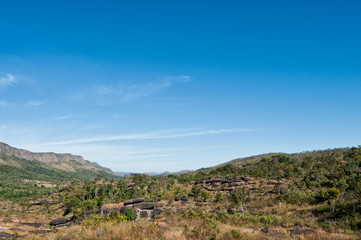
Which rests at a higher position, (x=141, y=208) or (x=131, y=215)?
(x=131, y=215)

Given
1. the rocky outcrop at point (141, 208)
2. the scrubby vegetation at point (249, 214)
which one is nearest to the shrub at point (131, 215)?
the scrubby vegetation at point (249, 214)

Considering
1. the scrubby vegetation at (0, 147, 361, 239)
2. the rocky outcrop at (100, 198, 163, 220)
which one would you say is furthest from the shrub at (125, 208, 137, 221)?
the rocky outcrop at (100, 198, 163, 220)

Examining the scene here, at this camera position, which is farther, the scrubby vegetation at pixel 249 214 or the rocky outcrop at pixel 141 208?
the rocky outcrop at pixel 141 208

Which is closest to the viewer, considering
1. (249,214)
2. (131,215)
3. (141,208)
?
(131,215)

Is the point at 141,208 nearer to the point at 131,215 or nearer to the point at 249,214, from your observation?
the point at 131,215

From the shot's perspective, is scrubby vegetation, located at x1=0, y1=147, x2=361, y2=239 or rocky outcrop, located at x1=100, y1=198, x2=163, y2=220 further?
rocky outcrop, located at x1=100, y1=198, x2=163, y2=220

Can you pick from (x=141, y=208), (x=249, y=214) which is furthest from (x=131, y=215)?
(x=249, y=214)

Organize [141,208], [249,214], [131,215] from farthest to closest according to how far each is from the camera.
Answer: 1. [141,208]
2. [249,214]
3. [131,215]

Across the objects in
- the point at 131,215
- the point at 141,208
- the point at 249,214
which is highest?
the point at 131,215

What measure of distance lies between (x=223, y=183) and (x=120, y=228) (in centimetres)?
6053

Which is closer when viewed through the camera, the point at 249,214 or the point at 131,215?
the point at 131,215

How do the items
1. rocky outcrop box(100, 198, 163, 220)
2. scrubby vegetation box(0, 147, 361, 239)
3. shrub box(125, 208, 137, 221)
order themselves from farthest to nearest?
rocky outcrop box(100, 198, 163, 220)
shrub box(125, 208, 137, 221)
scrubby vegetation box(0, 147, 361, 239)

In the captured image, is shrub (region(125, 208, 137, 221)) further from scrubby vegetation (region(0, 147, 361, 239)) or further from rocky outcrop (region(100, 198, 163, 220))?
rocky outcrop (region(100, 198, 163, 220))

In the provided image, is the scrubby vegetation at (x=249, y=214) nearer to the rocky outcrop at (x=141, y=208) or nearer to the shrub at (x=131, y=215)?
the shrub at (x=131, y=215)
